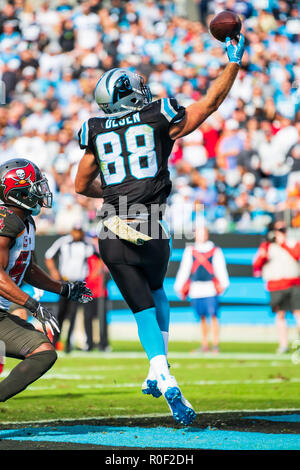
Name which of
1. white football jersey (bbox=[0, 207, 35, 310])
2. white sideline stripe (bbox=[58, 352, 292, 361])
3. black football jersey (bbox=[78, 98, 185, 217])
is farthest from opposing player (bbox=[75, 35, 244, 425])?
white sideline stripe (bbox=[58, 352, 292, 361])

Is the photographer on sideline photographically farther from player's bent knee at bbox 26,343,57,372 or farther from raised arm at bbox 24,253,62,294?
player's bent knee at bbox 26,343,57,372

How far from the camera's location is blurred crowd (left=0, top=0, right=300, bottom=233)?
571 inches

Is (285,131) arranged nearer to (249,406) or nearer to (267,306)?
(267,306)

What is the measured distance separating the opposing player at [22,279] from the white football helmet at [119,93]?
2.07ft

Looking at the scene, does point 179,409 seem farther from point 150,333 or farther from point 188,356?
point 188,356

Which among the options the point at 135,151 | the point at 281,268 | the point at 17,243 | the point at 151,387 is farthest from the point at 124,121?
the point at 281,268

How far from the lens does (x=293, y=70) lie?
56.3 feet

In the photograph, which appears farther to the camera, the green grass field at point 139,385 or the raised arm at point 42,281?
the green grass field at point 139,385

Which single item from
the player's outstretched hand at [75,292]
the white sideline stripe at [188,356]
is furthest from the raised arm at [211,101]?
the white sideline stripe at [188,356]

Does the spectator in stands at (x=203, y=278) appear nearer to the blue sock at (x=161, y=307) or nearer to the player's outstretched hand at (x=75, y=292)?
the blue sock at (x=161, y=307)

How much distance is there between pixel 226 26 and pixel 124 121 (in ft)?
2.80

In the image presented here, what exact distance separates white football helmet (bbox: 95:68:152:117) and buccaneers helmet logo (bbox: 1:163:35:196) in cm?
66

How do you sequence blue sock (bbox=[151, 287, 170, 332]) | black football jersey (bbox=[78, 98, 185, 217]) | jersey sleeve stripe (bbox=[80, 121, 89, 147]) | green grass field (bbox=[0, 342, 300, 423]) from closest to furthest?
black football jersey (bbox=[78, 98, 185, 217]) → jersey sleeve stripe (bbox=[80, 121, 89, 147]) → blue sock (bbox=[151, 287, 170, 332]) → green grass field (bbox=[0, 342, 300, 423])

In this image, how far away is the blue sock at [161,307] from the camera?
18.2 feet
